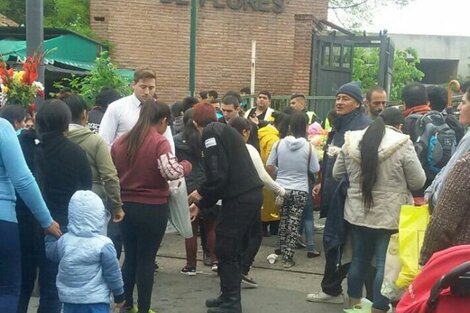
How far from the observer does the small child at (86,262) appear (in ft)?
16.1

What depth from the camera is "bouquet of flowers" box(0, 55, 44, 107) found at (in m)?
6.21

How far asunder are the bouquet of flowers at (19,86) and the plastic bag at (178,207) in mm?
1397

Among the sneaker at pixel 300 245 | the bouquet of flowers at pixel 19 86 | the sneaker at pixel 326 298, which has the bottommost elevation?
the sneaker at pixel 300 245

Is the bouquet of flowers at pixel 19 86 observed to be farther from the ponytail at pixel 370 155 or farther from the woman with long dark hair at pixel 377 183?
the ponytail at pixel 370 155

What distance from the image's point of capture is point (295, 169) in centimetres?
831

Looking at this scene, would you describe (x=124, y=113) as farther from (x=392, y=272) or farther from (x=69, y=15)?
(x=69, y=15)

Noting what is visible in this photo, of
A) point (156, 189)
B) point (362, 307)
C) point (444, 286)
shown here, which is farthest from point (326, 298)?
point (444, 286)

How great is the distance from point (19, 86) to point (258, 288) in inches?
117

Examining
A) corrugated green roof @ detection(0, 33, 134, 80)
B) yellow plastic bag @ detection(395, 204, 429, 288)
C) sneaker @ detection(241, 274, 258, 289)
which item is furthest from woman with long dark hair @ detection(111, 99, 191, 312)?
corrugated green roof @ detection(0, 33, 134, 80)

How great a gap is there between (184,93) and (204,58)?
932mm

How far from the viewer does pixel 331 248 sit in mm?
6301

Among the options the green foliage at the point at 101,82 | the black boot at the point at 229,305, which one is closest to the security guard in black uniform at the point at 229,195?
the black boot at the point at 229,305

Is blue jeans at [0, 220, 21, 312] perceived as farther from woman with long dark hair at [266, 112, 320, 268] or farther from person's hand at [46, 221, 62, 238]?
woman with long dark hair at [266, 112, 320, 268]

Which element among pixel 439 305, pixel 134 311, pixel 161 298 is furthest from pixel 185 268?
pixel 439 305
